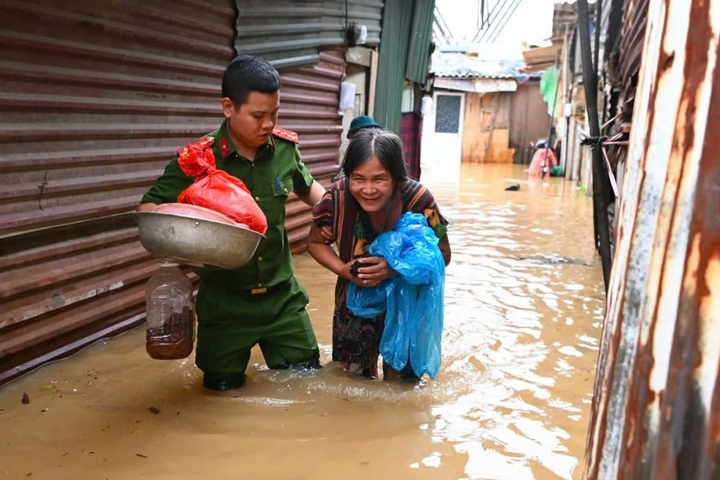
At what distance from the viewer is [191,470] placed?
2.85 metres

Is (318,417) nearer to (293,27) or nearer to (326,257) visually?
(326,257)

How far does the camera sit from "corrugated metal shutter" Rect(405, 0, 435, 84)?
466 inches

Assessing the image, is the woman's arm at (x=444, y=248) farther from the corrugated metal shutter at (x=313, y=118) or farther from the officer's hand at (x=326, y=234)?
the corrugated metal shutter at (x=313, y=118)

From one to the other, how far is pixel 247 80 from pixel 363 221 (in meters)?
0.95

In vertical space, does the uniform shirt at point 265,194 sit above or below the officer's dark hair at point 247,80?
below

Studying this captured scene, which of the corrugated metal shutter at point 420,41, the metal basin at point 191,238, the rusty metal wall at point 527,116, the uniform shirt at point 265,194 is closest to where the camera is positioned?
the metal basin at point 191,238

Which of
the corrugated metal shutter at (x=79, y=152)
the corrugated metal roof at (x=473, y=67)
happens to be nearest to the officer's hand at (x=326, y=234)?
the corrugated metal shutter at (x=79, y=152)

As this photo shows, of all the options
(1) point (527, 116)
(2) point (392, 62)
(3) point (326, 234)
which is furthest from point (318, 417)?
(1) point (527, 116)

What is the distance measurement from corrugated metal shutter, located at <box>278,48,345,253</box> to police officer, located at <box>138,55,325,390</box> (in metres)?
3.93

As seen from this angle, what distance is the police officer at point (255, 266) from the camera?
128 inches

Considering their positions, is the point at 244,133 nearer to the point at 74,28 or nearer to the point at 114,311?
the point at 74,28

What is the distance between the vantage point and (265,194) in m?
3.54

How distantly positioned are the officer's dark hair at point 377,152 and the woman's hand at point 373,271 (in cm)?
43

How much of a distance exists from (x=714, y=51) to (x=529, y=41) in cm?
3523
